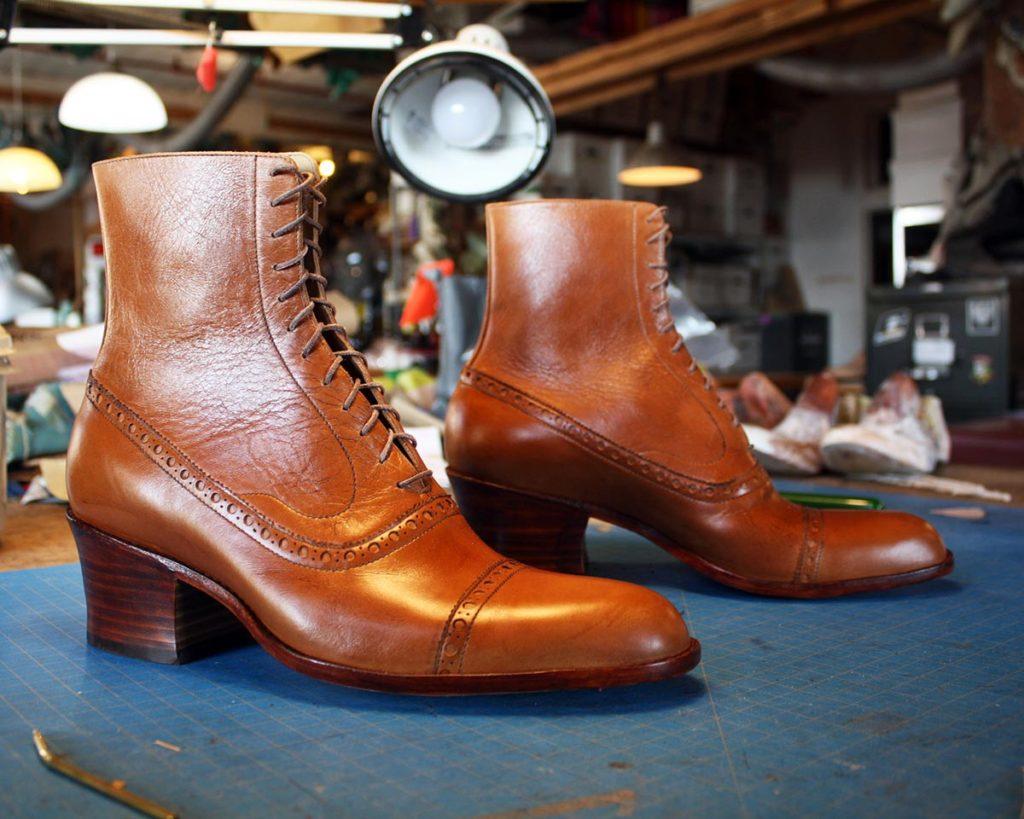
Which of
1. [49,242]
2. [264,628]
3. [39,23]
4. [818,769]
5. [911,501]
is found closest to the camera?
[818,769]

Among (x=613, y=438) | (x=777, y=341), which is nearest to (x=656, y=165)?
(x=777, y=341)

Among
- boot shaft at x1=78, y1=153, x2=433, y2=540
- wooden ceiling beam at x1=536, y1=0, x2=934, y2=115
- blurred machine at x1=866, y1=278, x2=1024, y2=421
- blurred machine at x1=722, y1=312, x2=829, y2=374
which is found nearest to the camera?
boot shaft at x1=78, y1=153, x2=433, y2=540

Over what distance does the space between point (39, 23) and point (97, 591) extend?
7.04 ft

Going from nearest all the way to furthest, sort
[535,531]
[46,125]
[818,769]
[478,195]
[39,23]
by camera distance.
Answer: [818,769], [535,531], [478,195], [39,23], [46,125]

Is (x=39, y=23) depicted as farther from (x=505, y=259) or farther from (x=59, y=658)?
(x=59, y=658)

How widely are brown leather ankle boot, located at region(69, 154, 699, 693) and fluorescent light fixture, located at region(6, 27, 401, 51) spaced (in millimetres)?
958

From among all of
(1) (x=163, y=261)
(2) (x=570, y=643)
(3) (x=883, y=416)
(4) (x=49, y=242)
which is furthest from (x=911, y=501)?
(4) (x=49, y=242)

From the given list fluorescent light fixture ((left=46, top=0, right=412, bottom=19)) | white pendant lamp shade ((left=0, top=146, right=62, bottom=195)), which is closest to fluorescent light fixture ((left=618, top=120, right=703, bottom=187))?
white pendant lamp shade ((left=0, top=146, right=62, bottom=195))

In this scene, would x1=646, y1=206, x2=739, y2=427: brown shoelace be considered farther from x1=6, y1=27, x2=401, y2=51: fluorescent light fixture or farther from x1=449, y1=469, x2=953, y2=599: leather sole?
x1=6, y1=27, x2=401, y2=51: fluorescent light fixture

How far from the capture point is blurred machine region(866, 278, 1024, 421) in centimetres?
332

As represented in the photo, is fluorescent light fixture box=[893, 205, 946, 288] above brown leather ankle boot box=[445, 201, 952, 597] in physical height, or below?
above

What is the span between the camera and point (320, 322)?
765 mm

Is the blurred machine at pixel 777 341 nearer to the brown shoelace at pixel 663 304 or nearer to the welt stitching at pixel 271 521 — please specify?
the brown shoelace at pixel 663 304

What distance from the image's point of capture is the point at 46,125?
5.23m
